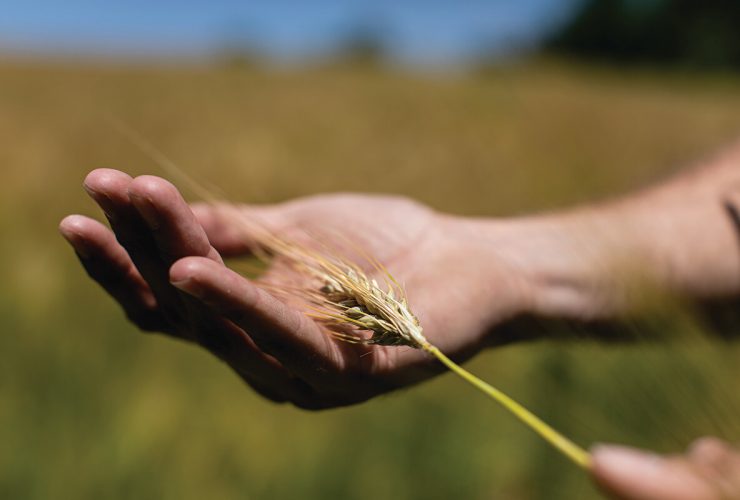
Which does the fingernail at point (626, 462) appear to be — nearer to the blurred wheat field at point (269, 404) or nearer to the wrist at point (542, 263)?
the blurred wheat field at point (269, 404)

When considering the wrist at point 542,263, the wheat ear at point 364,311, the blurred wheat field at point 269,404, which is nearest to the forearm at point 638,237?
the wrist at point 542,263

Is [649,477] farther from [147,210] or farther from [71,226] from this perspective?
[71,226]

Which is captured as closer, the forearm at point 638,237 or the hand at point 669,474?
the hand at point 669,474

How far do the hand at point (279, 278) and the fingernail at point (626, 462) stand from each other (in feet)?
1.01

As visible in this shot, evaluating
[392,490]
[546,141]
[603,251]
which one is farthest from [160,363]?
[546,141]

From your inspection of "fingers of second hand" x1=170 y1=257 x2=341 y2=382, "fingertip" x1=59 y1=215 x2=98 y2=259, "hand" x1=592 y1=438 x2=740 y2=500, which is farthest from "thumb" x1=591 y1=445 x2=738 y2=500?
"fingertip" x1=59 y1=215 x2=98 y2=259

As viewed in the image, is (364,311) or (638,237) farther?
(638,237)

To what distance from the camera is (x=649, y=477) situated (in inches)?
15.3

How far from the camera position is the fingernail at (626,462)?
1.29 feet

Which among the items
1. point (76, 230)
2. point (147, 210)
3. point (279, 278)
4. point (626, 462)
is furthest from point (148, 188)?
point (626, 462)

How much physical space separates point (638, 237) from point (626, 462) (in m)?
0.70

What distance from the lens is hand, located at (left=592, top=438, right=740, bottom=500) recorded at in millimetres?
382

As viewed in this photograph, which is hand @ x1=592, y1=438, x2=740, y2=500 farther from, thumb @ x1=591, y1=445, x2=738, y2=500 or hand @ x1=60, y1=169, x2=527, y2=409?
hand @ x1=60, y1=169, x2=527, y2=409

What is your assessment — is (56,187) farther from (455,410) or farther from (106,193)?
(106,193)
